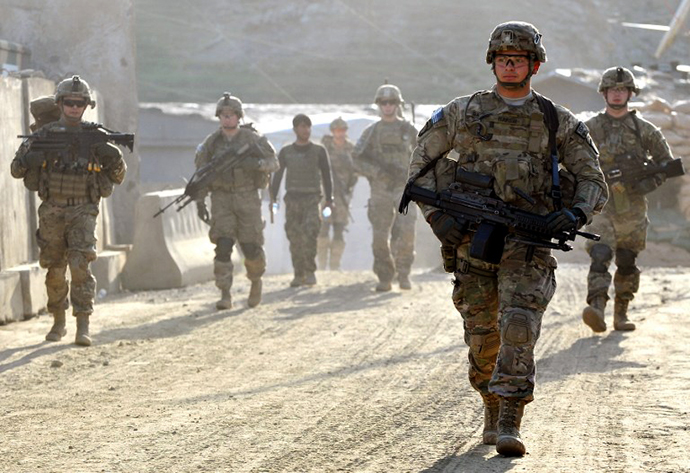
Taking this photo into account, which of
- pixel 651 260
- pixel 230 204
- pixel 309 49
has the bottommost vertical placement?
pixel 651 260

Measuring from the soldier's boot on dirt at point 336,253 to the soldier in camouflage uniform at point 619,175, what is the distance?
28.2 feet

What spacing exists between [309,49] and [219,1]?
8.90 metres

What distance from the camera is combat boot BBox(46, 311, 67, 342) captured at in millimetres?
10609

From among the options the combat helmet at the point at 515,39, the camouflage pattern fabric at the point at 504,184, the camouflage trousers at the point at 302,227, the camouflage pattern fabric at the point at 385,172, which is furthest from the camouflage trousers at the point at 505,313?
the camouflage trousers at the point at 302,227

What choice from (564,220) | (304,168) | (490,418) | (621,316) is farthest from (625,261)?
(304,168)

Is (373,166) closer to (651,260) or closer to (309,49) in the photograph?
(651,260)

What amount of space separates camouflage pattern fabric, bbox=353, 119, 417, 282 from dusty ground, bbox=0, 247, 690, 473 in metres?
1.94

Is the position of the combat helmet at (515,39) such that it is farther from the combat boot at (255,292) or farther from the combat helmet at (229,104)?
the combat boot at (255,292)

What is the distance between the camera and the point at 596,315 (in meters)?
10.6

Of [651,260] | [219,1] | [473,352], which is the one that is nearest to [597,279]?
[473,352]

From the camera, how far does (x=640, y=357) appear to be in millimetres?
9602

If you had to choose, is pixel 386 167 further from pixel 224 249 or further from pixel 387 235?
pixel 224 249

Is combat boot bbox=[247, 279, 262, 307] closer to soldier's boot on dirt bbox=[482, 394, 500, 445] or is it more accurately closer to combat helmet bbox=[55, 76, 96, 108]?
combat helmet bbox=[55, 76, 96, 108]

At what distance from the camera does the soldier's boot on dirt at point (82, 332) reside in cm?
1035
